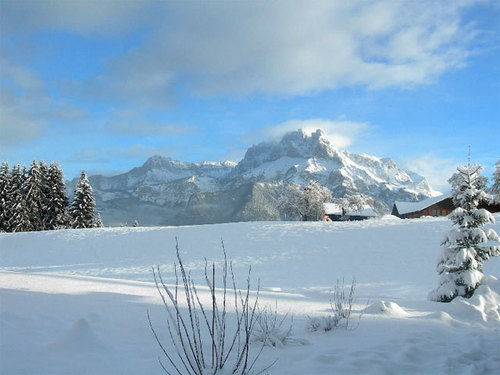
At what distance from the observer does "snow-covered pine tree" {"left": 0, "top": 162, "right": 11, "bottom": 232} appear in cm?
4300

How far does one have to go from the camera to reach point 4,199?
43219mm

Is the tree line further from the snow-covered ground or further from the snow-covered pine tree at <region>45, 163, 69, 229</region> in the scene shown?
the snow-covered ground

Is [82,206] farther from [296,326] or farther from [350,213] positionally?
[350,213]

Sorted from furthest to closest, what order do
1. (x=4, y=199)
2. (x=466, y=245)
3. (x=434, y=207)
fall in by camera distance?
(x=434, y=207) → (x=4, y=199) → (x=466, y=245)

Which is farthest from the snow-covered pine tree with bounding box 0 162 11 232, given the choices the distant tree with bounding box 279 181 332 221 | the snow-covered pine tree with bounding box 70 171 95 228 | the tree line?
the distant tree with bounding box 279 181 332 221

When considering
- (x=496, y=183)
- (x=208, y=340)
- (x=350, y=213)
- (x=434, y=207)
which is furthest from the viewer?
(x=350, y=213)

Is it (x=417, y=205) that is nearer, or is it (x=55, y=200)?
(x=55, y=200)

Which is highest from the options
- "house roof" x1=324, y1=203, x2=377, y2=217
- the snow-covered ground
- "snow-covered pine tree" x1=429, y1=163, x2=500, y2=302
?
"house roof" x1=324, y1=203, x2=377, y2=217

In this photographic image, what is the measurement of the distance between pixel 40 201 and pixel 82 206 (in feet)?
16.6

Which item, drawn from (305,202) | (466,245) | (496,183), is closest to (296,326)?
(466,245)

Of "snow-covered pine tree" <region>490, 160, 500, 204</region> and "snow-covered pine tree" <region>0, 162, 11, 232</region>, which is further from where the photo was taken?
"snow-covered pine tree" <region>0, 162, 11, 232</region>

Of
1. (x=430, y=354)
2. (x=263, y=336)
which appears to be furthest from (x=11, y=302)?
(x=430, y=354)

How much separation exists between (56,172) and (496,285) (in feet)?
158

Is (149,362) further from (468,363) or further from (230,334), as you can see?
(468,363)
